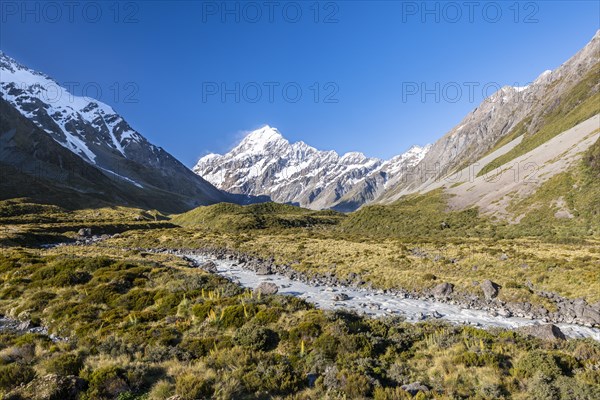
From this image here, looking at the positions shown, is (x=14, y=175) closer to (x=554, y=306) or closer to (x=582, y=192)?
(x=554, y=306)

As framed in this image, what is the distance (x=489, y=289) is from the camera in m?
24.4

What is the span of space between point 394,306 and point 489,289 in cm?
778

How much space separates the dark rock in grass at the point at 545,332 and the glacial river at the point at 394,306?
1.91m

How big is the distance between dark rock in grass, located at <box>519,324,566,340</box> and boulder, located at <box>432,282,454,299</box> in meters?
7.91

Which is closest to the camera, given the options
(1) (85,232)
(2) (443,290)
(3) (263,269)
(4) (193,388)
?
(4) (193,388)

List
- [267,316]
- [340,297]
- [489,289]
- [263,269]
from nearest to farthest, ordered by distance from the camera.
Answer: [267,316]
[340,297]
[489,289]
[263,269]

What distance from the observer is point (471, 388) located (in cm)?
1165

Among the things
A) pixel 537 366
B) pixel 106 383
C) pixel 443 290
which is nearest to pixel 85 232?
pixel 106 383

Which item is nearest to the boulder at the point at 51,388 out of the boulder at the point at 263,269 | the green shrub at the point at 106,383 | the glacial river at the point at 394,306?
the green shrub at the point at 106,383

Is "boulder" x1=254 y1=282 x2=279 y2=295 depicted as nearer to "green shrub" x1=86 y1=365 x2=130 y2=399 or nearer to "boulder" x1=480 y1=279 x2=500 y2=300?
"green shrub" x1=86 y1=365 x2=130 y2=399

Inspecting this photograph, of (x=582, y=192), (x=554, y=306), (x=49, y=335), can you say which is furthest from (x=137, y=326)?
(x=582, y=192)

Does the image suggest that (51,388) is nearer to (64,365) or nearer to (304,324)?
(64,365)

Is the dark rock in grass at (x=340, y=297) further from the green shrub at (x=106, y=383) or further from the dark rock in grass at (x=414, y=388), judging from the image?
the green shrub at (x=106, y=383)

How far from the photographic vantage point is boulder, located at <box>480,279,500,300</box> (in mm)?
23928
